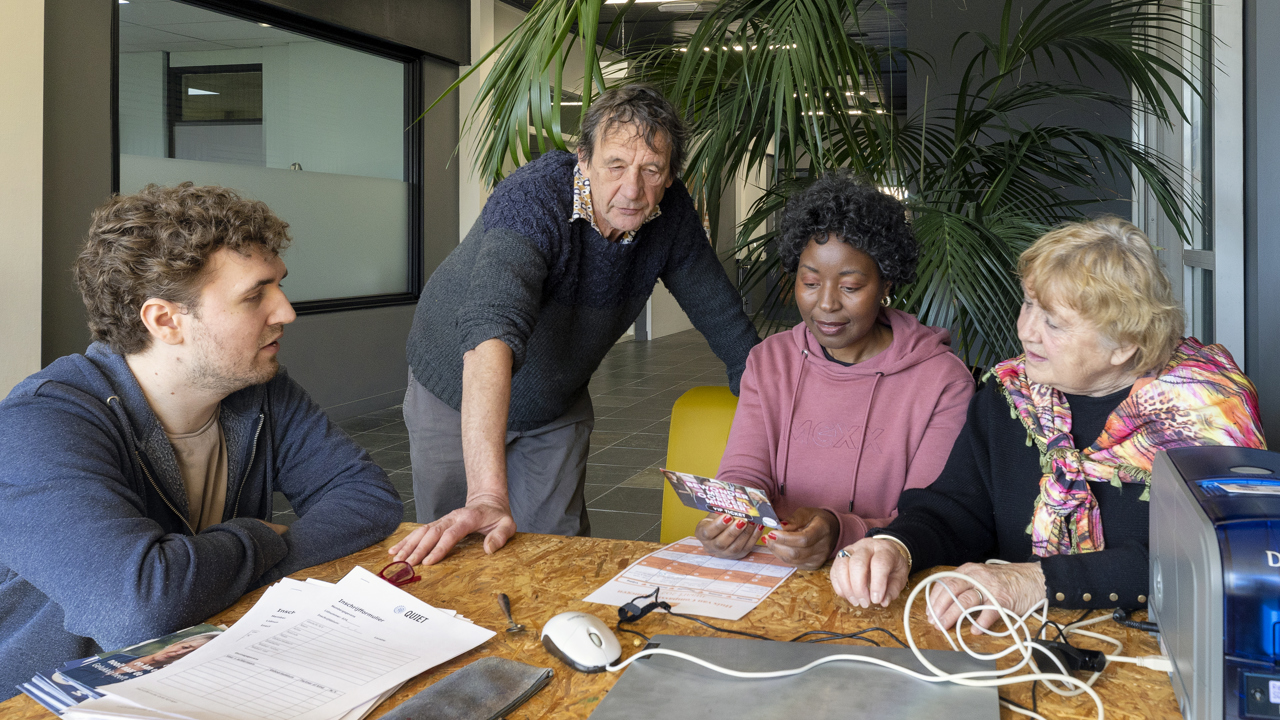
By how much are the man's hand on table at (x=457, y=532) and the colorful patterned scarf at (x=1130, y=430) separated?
2.80ft

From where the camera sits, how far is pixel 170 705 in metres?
0.98

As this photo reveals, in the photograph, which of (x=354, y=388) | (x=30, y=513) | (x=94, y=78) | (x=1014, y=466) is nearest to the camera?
(x=30, y=513)

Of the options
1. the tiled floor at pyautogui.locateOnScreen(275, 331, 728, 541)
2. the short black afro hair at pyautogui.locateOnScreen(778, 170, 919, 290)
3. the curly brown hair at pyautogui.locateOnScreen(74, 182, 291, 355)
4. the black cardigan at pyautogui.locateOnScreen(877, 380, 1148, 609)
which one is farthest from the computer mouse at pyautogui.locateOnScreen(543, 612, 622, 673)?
the tiled floor at pyautogui.locateOnScreen(275, 331, 728, 541)

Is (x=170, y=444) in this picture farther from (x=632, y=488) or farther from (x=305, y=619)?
(x=632, y=488)

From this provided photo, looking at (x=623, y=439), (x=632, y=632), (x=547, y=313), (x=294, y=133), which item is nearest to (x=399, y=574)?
(x=632, y=632)

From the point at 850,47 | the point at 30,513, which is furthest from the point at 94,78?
the point at 30,513

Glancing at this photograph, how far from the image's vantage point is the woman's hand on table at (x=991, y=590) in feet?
4.02

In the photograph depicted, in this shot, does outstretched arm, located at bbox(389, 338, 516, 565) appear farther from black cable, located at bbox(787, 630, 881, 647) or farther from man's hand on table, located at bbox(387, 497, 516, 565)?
black cable, located at bbox(787, 630, 881, 647)

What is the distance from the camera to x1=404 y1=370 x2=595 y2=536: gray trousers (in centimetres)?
240

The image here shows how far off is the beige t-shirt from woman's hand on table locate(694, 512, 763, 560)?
79cm

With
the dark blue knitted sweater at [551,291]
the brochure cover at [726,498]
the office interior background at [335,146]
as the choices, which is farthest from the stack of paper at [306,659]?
the office interior background at [335,146]

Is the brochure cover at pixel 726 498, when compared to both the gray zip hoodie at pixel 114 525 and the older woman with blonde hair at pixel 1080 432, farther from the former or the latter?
the gray zip hoodie at pixel 114 525

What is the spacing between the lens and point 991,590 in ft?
4.17

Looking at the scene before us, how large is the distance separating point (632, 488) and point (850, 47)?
2.84m
